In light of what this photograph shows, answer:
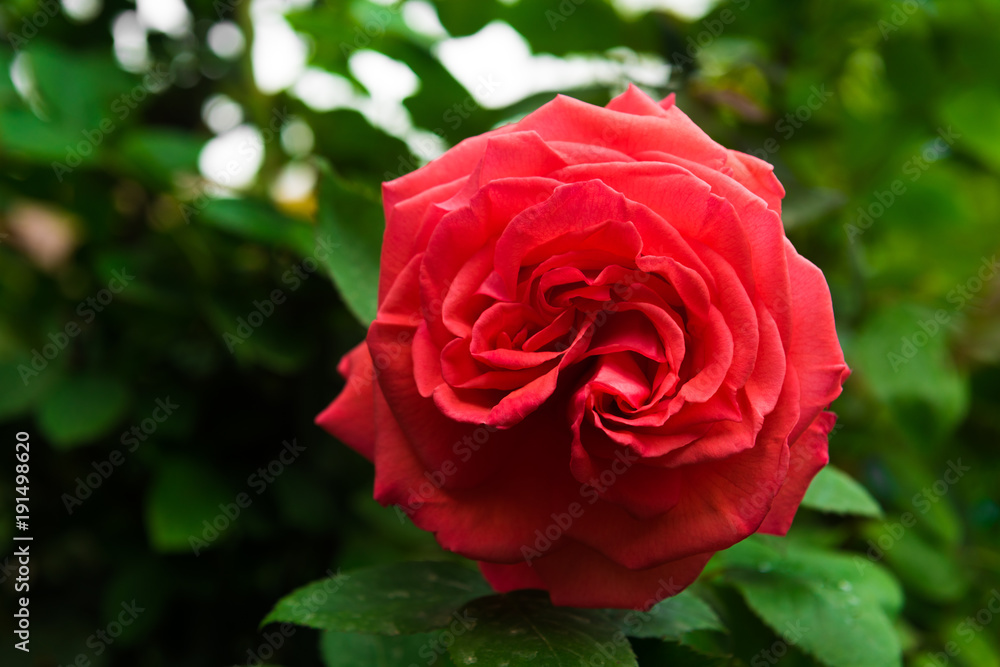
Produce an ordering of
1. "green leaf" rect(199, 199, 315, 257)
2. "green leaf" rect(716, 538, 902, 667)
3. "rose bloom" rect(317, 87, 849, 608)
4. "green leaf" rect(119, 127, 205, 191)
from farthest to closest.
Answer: "green leaf" rect(119, 127, 205, 191) → "green leaf" rect(199, 199, 315, 257) → "green leaf" rect(716, 538, 902, 667) → "rose bloom" rect(317, 87, 849, 608)

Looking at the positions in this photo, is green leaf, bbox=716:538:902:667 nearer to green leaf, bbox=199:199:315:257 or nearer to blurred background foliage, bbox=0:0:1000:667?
blurred background foliage, bbox=0:0:1000:667

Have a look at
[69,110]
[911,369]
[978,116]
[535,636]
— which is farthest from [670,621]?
[69,110]

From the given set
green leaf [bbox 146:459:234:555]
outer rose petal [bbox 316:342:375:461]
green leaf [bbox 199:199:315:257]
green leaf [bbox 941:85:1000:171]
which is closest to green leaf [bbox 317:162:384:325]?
outer rose petal [bbox 316:342:375:461]

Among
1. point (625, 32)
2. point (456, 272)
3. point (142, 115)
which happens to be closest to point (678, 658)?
point (456, 272)

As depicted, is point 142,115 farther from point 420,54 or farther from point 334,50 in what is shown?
point 420,54

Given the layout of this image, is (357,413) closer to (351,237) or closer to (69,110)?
(351,237)

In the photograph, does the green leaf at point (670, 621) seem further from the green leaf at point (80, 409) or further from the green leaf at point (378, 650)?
the green leaf at point (80, 409)
